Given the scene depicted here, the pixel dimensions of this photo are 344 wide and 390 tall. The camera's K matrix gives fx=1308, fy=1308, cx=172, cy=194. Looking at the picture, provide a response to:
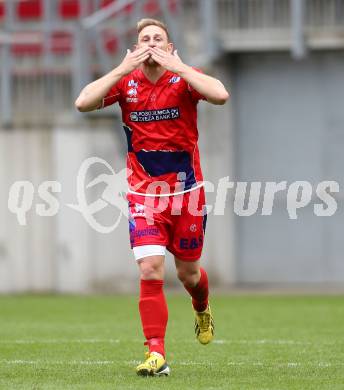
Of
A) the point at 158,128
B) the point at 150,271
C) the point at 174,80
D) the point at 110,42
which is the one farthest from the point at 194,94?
the point at 110,42

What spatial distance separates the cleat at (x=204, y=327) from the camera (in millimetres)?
9188

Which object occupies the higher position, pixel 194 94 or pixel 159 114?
pixel 194 94

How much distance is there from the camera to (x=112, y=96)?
8391 millimetres

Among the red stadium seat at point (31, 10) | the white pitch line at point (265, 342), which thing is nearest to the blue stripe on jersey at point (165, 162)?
the white pitch line at point (265, 342)

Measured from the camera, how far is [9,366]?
28.2ft

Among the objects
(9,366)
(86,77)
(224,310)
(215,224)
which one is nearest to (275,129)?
(215,224)

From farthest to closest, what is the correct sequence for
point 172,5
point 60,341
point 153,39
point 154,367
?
point 172,5 → point 60,341 → point 153,39 → point 154,367

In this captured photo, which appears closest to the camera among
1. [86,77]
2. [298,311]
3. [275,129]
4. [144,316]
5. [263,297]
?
[144,316]

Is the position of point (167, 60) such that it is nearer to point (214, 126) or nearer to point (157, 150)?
point (157, 150)

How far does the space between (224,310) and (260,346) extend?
172 inches

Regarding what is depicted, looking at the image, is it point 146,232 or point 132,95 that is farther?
point 132,95

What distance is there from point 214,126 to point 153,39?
10478 mm

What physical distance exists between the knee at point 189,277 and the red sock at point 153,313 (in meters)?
0.57

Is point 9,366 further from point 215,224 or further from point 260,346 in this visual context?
point 215,224
